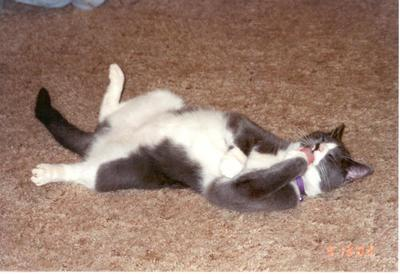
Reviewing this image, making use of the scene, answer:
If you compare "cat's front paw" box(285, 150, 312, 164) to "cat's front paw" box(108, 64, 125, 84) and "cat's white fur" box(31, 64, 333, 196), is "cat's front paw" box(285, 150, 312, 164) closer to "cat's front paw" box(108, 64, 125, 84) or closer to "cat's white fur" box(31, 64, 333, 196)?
"cat's white fur" box(31, 64, 333, 196)

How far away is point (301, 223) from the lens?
1.67 metres

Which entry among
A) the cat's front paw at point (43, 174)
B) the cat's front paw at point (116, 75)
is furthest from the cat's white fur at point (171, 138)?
the cat's front paw at point (116, 75)

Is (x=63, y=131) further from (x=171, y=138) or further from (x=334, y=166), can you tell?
(x=334, y=166)

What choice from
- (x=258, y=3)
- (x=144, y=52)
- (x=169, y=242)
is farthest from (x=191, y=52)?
(x=169, y=242)

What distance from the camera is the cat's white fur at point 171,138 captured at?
1596 mm

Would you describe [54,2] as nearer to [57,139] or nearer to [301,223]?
[57,139]

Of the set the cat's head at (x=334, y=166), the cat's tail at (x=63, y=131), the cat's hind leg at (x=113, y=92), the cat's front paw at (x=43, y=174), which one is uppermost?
the cat's head at (x=334, y=166)

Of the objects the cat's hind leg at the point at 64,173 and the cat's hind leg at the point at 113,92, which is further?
the cat's hind leg at the point at 113,92

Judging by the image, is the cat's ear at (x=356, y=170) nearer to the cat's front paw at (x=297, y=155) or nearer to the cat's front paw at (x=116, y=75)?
the cat's front paw at (x=297, y=155)
